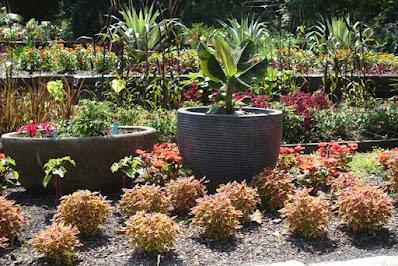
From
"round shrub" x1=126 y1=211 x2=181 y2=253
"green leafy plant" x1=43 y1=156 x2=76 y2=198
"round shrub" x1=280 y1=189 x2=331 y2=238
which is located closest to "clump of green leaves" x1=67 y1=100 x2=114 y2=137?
"green leafy plant" x1=43 y1=156 x2=76 y2=198

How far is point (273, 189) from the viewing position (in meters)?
5.25

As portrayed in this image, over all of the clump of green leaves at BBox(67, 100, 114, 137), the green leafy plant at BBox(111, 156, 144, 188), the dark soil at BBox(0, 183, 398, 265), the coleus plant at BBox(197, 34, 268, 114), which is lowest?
the dark soil at BBox(0, 183, 398, 265)

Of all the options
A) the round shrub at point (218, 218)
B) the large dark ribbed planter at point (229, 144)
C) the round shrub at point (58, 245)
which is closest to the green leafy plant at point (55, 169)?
the round shrub at point (58, 245)

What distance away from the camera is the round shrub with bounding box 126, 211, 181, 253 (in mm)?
4254

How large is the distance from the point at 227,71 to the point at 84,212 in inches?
78.3

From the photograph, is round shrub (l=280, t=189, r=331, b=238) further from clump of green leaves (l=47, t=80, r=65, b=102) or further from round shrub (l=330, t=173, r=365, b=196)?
clump of green leaves (l=47, t=80, r=65, b=102)

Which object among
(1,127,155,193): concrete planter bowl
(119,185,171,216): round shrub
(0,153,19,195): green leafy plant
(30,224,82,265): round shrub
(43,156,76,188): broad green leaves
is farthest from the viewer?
(1,127,155,193): concrete planter bowl

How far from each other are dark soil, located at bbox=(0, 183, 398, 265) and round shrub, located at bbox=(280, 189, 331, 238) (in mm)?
69

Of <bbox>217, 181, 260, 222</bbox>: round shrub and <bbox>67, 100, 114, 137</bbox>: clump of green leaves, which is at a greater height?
<bbox>67, 100, 114, 137</bbox>: clump of green leaves

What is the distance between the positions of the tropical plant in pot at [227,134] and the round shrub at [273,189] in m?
0.31

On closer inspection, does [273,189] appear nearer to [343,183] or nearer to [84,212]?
[343,183]

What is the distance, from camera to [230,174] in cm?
565

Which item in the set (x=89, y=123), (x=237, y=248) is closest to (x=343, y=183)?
(x=237, y=248)

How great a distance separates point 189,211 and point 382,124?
4380 millimetres
